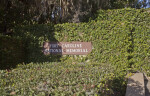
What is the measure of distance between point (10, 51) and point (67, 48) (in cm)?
266

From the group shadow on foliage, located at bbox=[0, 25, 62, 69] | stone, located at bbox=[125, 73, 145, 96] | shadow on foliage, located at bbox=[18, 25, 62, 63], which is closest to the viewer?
stone, located at bbox=[125, 73, 145, 96]

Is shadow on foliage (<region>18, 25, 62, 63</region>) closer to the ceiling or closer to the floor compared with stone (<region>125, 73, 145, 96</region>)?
closer to the ceiling

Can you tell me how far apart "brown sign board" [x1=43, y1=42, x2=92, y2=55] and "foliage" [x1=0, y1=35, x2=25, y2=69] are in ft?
4.10

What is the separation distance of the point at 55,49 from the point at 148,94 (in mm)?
4715

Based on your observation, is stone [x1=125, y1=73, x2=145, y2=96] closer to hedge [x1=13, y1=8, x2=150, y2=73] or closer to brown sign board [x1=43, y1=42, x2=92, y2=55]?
hedge [x1=13, y1=8, x2=150, y2=73]

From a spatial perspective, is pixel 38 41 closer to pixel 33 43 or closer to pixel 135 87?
pixel 33 43

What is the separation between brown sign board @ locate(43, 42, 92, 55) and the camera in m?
7.76

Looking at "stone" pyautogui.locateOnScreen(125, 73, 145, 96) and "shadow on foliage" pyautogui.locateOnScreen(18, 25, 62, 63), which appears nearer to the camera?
"stone" pyautogui.locateOnScreen(125, 73, 145, 96)

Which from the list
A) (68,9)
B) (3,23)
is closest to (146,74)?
(68,9)

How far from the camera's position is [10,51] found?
7.36 metres

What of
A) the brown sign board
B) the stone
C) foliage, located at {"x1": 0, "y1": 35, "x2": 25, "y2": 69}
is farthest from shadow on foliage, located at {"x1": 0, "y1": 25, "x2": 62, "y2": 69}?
the stone

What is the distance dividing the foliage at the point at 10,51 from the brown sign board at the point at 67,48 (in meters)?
1.25

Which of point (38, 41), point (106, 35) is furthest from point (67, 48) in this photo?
point (106, 35)

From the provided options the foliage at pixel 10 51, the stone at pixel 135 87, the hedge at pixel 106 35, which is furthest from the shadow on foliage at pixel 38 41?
the stone at pixel 135 87
